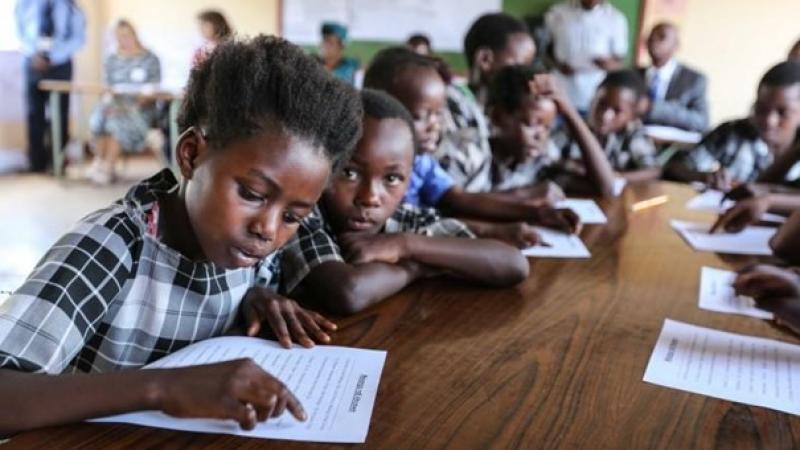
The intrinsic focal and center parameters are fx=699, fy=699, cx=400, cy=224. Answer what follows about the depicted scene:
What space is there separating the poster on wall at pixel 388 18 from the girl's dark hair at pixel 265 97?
467cm

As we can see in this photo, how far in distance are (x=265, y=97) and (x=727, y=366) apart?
0.60 metres

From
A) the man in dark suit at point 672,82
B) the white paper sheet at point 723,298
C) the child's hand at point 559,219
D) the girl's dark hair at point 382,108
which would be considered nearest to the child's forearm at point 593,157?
the child's hand at point 559,219

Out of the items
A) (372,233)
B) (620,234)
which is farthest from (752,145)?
(372,233)

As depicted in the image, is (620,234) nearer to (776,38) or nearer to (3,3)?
(776,38)

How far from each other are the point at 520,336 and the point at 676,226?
89 centimetres

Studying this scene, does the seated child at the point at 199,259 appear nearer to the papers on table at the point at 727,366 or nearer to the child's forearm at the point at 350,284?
the child's forearm at the point at 350,284

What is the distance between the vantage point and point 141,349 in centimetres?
81

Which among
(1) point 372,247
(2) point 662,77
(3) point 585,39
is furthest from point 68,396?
(3) point 585,39

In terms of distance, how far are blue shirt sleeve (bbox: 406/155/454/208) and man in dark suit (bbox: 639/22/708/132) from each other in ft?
9.38

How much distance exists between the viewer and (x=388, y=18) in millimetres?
5512

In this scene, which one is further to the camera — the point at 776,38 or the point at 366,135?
the point at 776,38

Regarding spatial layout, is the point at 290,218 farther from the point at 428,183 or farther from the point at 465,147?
the point at 465,147

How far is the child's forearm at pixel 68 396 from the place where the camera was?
55 centimetres

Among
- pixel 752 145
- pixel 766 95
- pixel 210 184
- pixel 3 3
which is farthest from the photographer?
pixel 3 3
